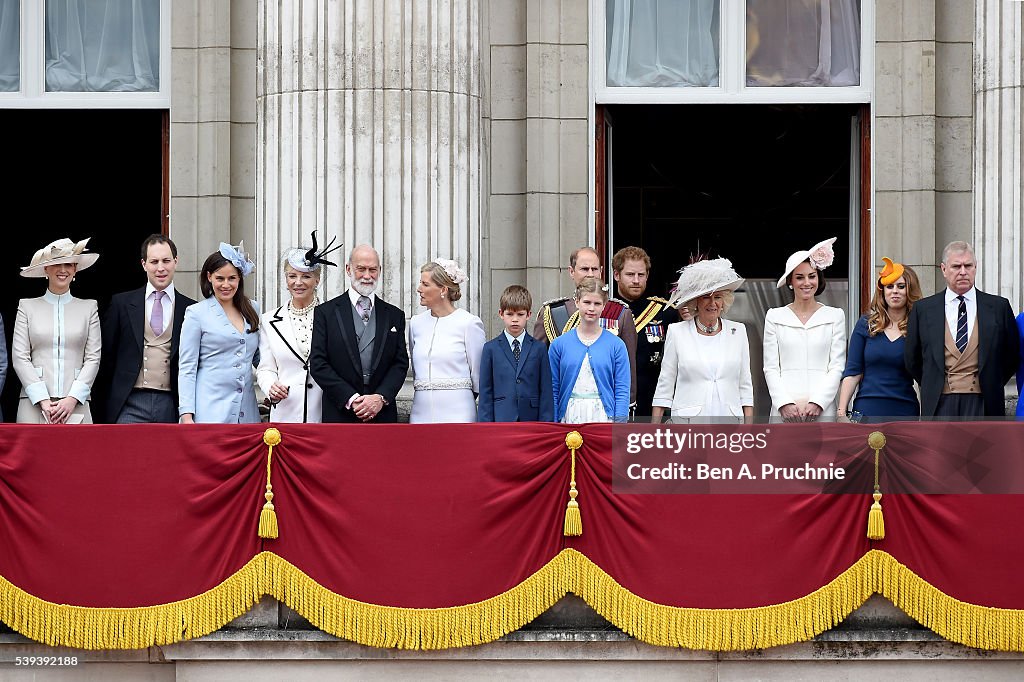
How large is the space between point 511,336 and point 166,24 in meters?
5.49

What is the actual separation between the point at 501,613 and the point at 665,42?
618 cm

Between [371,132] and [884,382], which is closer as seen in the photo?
[884,382]

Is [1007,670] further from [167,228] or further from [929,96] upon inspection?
[167,228]

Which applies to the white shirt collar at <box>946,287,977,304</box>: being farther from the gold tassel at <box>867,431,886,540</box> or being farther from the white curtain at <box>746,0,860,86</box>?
the white curtain at <box>746,0,860,86</box>

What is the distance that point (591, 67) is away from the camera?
44.4ft

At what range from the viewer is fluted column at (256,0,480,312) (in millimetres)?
11805

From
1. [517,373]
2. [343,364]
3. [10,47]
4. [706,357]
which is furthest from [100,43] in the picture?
[706,357]

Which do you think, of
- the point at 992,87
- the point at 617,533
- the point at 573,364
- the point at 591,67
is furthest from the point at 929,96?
the point at 617,533

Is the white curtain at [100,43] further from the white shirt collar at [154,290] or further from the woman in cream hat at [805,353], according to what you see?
the woman in cream hat at [805,353]

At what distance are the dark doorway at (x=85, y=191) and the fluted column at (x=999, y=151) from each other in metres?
8.16

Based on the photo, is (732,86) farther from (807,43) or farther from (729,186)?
(729,186)

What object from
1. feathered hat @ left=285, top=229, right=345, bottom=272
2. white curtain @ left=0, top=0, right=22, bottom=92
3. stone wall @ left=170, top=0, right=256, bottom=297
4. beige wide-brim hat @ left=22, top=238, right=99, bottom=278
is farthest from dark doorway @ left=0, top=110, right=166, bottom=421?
feathered hat @ left=285, top=229, right=345, bottom=272

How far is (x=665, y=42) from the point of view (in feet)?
44.5

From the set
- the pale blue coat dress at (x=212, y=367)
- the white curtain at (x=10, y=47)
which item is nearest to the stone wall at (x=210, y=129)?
the white curtain at (x=10, y=47)
